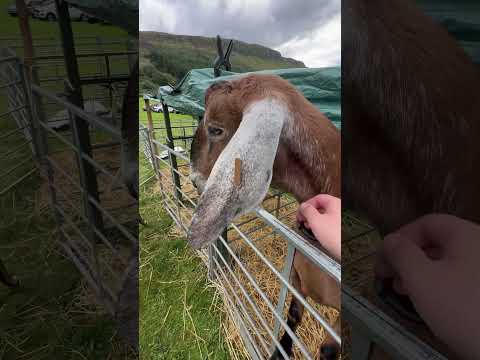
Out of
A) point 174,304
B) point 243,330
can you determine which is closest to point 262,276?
point 243,330

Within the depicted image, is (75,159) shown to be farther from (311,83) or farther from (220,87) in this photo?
(311,83)

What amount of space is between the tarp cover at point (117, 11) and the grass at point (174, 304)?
676 millimetres

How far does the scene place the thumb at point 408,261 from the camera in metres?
0.12

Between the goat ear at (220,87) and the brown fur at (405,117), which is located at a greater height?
the goat ear at (220,87)

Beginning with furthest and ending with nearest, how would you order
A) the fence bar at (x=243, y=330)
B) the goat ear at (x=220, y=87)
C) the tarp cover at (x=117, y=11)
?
the fence bar at (x=243, y=330), the goat ear at (x=220, y=87), the tarp cover at (x=117, y=11)

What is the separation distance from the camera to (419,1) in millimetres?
116

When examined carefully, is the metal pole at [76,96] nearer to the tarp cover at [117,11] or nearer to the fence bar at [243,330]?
the tarp cover at [117,11]

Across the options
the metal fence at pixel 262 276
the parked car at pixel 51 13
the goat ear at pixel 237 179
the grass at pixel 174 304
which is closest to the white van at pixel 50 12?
the parked car at pixel 51 13

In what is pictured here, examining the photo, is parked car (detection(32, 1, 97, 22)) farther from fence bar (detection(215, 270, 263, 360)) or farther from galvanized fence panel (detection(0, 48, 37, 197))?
fence bar (detection(215, 270, 263, 360))

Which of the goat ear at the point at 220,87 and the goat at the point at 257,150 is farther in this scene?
Answer: the goat ear at the point at 220,87

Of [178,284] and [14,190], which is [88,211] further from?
[178,284]

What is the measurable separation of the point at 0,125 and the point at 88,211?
327 mm

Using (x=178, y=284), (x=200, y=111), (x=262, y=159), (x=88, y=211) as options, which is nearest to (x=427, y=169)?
(x=262, y=159)

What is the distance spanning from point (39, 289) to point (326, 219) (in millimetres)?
502
